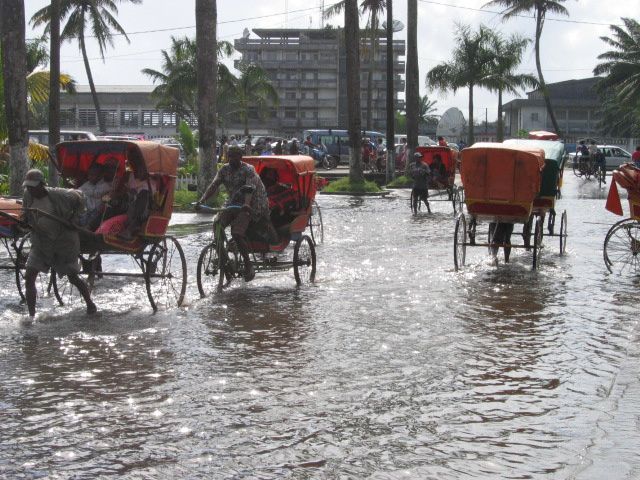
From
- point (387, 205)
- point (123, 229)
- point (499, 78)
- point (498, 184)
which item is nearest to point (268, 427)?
point (123, 229)

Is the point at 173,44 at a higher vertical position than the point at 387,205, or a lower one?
higher

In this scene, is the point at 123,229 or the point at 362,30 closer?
the point at 123,229

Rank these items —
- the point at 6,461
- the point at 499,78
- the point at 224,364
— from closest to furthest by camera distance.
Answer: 1. the point at 6,461
2. the point at 224,364
3. the point at 499,78

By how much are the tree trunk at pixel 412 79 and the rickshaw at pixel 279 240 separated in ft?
84.6

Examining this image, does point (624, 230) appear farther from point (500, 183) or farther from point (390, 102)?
point (390, 102)

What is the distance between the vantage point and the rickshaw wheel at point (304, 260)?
1302cm

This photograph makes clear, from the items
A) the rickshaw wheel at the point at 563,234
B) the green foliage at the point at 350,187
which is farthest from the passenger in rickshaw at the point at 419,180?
the green foliage at the point at 350,187

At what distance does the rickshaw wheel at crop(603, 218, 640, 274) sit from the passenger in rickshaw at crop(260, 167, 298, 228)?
4.30 meters

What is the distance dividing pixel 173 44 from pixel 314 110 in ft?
138

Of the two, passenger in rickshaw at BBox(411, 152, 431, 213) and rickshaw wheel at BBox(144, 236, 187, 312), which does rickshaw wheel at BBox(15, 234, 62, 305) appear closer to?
rickshaw wheel at BBox(144, 236, 187, 312)

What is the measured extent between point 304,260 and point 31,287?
3.95 metres

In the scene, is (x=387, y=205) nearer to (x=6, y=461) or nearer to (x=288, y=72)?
(x=6, y=461)

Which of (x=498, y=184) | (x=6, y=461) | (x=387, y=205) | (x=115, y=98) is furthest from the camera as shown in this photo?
(x=115, y=98)

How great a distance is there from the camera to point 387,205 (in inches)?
1180
